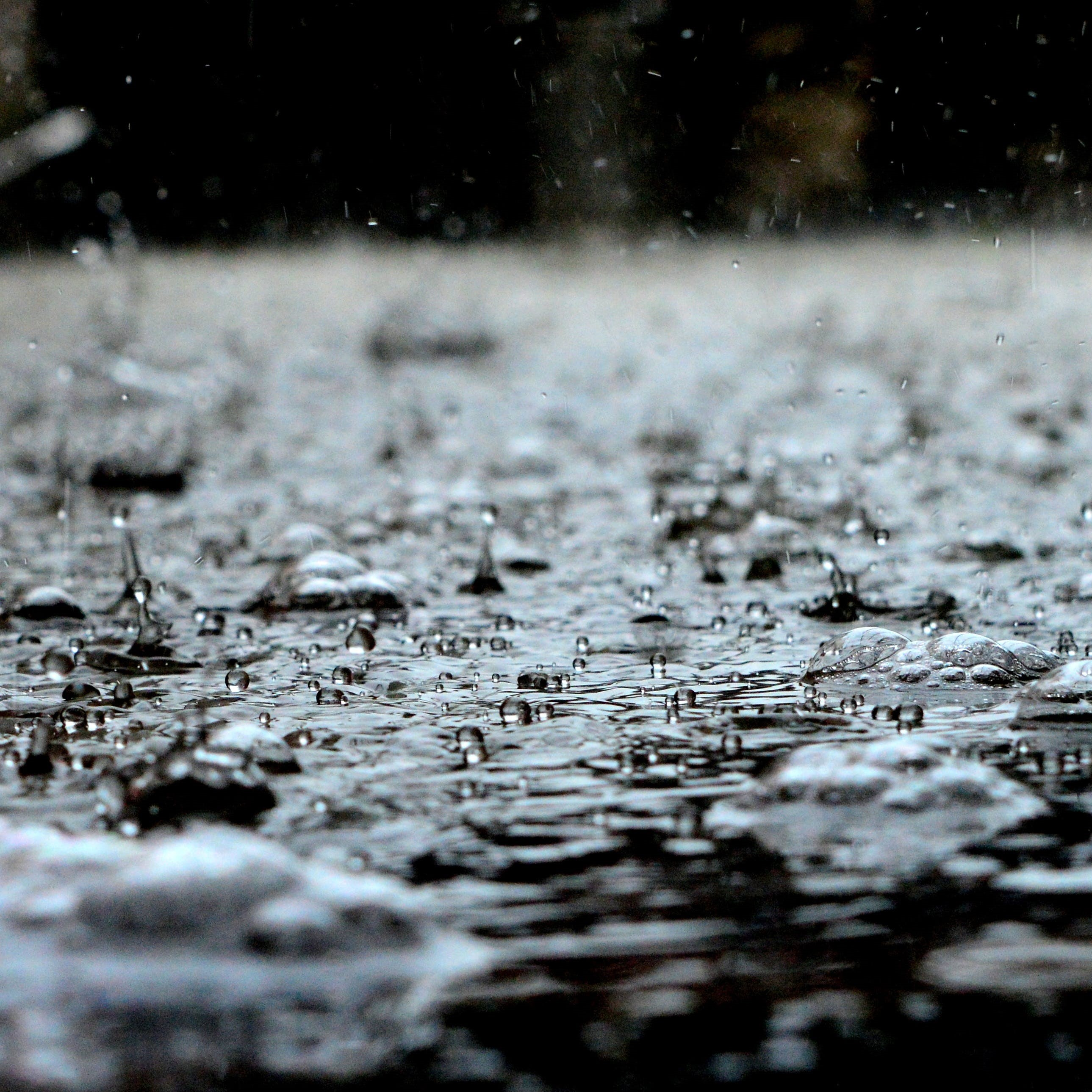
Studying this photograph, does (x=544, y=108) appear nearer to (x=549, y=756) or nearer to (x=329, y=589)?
(x=329, y=589)

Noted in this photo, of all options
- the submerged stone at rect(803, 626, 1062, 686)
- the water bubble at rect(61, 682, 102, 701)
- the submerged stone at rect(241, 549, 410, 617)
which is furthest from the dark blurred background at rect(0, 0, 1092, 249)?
the water bubble at rect(61, 682, 102, 701)

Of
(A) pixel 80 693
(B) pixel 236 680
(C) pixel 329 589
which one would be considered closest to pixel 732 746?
(B) pixel 236 680

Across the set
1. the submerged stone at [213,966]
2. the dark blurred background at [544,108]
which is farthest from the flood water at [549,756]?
the dark blurred background at [544,108]

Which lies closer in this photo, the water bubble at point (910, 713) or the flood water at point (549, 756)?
the flood water at point (549, 756)

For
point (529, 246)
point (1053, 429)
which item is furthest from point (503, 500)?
point (529, 246)

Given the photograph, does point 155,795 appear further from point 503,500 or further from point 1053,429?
point 1053,429

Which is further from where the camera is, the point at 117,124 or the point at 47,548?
the point at 117,124

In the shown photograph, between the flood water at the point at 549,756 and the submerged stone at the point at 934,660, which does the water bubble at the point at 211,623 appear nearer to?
the flood water at the point at 549,756
